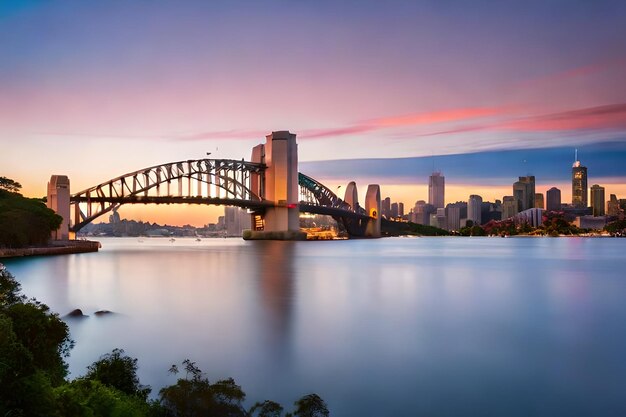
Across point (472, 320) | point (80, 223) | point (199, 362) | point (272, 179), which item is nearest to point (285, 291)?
point (472, 320)

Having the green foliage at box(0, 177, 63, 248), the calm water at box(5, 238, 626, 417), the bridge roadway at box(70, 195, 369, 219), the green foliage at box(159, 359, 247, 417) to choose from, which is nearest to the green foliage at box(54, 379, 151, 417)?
the green foliage at box(159, 359, 247, 417)

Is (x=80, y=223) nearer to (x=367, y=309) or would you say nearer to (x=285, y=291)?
(x=285, y=291)

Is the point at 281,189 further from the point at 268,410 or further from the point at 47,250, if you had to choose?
the point at 268,410

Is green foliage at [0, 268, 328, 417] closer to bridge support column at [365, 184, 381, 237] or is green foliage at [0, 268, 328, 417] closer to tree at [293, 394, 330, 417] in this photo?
tree at [293, 394, 330, 417]

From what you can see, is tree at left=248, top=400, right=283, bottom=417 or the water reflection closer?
tree at left=248, top=400, right=283, bottom=417

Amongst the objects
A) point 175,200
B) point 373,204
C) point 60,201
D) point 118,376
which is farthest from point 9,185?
point 373,204

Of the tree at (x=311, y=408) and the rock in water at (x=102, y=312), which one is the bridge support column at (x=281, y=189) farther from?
the tree at (x=311, y=408)

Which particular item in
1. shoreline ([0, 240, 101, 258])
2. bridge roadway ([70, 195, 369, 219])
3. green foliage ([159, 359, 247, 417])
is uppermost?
bridge roadway ([70, 195, 369, 219])
